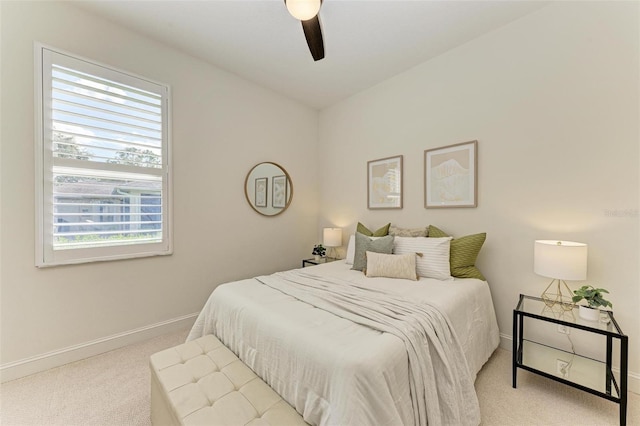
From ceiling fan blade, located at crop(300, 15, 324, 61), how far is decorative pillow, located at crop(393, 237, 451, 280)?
73.3 inches

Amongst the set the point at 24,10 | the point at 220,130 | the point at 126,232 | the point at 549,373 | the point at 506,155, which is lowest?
the point at 549,373

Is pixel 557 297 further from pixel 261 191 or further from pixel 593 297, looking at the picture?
pixel 261 191

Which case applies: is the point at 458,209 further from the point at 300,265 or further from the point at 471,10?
the point at 300,265

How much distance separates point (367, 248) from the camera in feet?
8.91

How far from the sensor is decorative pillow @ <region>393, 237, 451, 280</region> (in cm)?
234

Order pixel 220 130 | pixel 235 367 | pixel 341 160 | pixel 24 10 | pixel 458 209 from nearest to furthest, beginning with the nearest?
1. pixel 235 367
2. pixel 24 10
3. pixel 458 209
4. pixel 220 130
5. pixel 341 160

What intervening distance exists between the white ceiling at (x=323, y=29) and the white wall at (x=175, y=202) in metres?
0.26

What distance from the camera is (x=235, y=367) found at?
144 centimetres

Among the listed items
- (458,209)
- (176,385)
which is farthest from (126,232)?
(458,209)

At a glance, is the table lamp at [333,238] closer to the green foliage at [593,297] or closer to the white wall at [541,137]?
the white wall at [541,137]

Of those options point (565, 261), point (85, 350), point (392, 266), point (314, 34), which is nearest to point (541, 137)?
point (565, 261)

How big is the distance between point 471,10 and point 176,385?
11.0 feet

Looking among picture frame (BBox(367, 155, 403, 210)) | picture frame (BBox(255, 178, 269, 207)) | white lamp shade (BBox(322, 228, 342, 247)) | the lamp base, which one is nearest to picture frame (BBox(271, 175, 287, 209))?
picture frame (BBox(255, 178, 269, 207))

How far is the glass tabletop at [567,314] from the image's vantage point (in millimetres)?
1644
